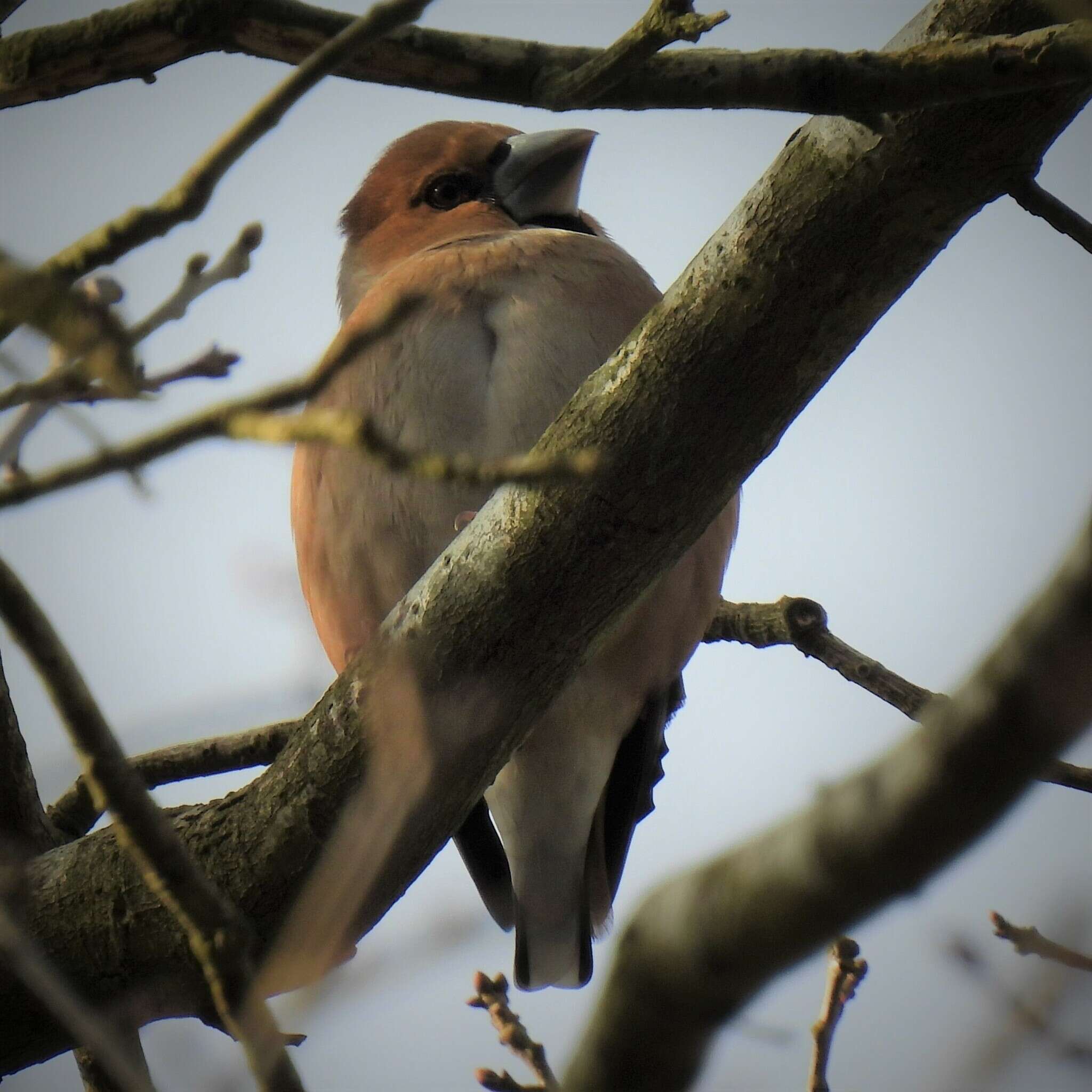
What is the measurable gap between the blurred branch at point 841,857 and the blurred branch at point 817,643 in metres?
2.20

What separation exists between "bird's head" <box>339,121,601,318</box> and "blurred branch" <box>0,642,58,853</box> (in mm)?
1936

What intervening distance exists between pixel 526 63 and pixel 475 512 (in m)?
1.72

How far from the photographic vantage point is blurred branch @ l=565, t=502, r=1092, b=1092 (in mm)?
1249

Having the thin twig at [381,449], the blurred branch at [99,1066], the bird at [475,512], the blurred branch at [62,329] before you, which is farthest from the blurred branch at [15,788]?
the thin twig at [381,449]

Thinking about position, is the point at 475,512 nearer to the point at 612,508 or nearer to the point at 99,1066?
the point at 612,508

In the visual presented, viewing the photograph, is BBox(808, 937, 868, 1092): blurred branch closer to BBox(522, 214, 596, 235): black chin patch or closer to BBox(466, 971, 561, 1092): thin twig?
BBox(466, 971, 561, 1092): thin twig

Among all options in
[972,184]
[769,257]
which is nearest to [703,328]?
[769,257]

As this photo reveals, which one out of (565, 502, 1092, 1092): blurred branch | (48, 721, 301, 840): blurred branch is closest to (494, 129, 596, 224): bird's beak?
(48, 721, 301, 840): blurred branch

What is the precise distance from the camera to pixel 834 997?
2.92 meters

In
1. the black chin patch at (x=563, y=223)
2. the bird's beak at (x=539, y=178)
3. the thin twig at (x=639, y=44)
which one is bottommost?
the thin twig at (x=639, y=44)

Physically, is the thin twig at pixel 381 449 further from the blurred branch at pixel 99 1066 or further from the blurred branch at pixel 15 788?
the blurred branch at pixel 15 788

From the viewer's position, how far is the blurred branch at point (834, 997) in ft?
9.22

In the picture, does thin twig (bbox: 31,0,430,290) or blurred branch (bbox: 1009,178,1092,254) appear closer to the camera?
thin twig (bbox: 31,0,430,290)

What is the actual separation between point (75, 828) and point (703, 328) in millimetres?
2520
